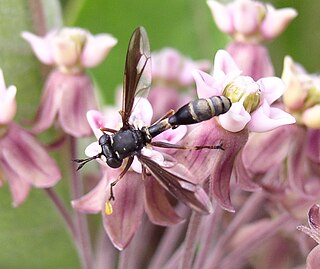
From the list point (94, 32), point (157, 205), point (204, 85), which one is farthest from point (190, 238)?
point (94, 32)

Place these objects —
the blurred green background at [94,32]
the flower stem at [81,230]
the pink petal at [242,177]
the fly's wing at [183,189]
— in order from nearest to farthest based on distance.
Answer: the fly's wing at [183,189], the pink petal at [242,177], the flower stem at [81,230], the blurred green background at [94,32]

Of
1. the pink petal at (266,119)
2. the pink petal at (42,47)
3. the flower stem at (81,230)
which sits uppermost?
the pink petal at (266,119)

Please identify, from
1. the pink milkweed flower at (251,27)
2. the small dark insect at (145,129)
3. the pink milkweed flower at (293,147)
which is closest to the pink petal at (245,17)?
the pink milkweed flower at (251,27)

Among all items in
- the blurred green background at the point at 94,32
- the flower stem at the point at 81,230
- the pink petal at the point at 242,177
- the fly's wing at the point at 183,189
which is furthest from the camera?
the blurred green background at the point at 94,32

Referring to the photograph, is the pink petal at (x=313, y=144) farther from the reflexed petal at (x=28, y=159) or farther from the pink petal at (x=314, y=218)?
the reflexed petal at (x=28, y=159)

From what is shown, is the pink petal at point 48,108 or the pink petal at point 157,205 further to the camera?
the pink petal at point 48,108

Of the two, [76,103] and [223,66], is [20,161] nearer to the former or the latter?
[76,103]

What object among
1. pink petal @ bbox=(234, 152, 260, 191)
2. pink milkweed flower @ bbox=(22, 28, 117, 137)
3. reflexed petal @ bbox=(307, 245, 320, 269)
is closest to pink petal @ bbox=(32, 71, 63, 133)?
pink milkweed flower @ bbox=(22, 28, 117, 137)

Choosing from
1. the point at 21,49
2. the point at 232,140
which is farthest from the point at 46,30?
the point at 232,140

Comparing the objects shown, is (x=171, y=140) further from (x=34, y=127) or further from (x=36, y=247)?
(x=36, y=247)
